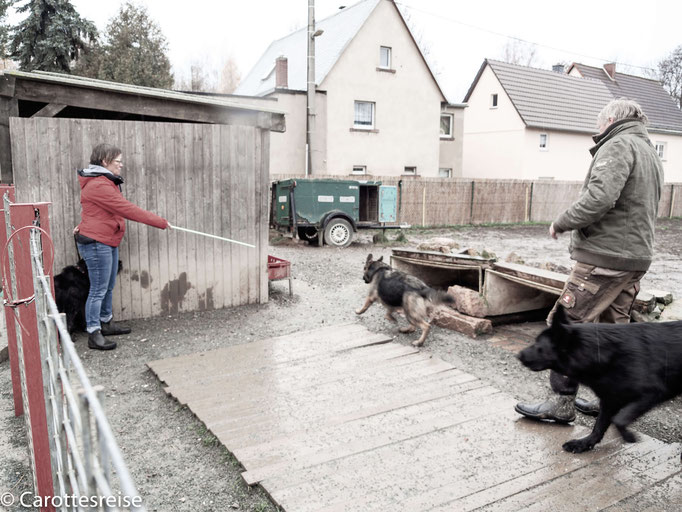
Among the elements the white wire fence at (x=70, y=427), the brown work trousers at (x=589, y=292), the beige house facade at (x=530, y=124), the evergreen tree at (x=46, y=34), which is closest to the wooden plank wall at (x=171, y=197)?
the white wire fence at (x=70, y=427)

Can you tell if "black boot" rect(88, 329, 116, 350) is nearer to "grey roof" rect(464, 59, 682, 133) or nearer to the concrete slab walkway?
the concrete slab walkway

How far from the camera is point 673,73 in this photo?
40.8 metres

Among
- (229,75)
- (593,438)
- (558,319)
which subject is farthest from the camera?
(229,75)

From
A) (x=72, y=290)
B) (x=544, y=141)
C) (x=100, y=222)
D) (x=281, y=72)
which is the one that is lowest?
(x=72, y=290)

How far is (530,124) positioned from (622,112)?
77.2 ft

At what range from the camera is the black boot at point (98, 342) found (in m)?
5.18

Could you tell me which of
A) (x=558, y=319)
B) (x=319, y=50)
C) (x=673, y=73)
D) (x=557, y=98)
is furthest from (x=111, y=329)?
(x=673, y=73)

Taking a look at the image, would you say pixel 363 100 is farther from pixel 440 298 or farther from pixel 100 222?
pixel 100 222

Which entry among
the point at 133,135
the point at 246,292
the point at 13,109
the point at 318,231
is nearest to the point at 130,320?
the point at 246,292

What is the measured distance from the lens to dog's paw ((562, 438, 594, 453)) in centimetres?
314

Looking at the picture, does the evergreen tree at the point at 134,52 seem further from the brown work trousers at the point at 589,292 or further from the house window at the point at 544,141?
the brown work trousers at the point at 589,292

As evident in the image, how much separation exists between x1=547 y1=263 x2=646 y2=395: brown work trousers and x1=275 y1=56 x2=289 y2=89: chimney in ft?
65.9

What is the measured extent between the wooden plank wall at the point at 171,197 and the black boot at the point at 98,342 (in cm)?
85

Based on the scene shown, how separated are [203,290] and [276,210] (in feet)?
24.3
